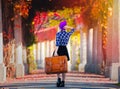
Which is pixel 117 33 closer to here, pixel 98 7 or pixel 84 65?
pixel 98 7

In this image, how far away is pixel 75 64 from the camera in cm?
4359

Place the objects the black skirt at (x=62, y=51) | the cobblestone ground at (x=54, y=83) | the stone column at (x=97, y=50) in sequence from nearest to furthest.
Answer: the black skirt at (x=62, y=51) < the cobblestone ground at (x=54, y=83) < the stone column at (x=97, y=50)

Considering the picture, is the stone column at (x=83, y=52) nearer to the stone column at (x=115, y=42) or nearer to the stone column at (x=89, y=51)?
the stone column at (x=89, y=51)

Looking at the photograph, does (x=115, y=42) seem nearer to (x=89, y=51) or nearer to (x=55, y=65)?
(x=55, y=65)

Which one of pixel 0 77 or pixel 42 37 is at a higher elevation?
pixel 42 37

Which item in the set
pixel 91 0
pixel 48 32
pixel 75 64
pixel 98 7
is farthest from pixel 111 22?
pixel 48 32

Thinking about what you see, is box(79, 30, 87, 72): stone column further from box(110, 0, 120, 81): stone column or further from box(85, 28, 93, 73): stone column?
box(110, 0, 120, 81): stone column

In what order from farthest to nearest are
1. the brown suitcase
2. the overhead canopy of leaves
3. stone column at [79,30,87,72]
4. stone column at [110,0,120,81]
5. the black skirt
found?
stone column at [79,30,87,72] < the overhead canopy of leaves < stone column at [110,0,120,81] < the black skirt < the brown suitcase

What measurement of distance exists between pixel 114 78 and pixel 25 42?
433 inches

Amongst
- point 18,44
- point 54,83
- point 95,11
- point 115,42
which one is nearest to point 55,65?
point 54,83

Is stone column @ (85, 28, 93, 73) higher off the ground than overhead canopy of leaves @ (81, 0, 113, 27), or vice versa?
overhead canopy of leaves @ (81, 0, 113, 27)

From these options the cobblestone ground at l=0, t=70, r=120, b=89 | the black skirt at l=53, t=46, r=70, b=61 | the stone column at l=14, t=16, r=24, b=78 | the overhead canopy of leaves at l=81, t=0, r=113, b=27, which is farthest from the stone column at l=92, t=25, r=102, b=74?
the black skirt at l=53, t=46, r=70, b=61

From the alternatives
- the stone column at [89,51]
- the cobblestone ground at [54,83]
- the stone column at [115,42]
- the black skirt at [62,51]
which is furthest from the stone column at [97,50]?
the black skirt at [62,51]

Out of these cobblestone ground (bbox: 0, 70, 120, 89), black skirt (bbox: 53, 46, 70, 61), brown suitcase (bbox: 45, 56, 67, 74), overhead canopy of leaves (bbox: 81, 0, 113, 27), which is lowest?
cobblestone ground (bbox: 0, 70, 120, 89)
